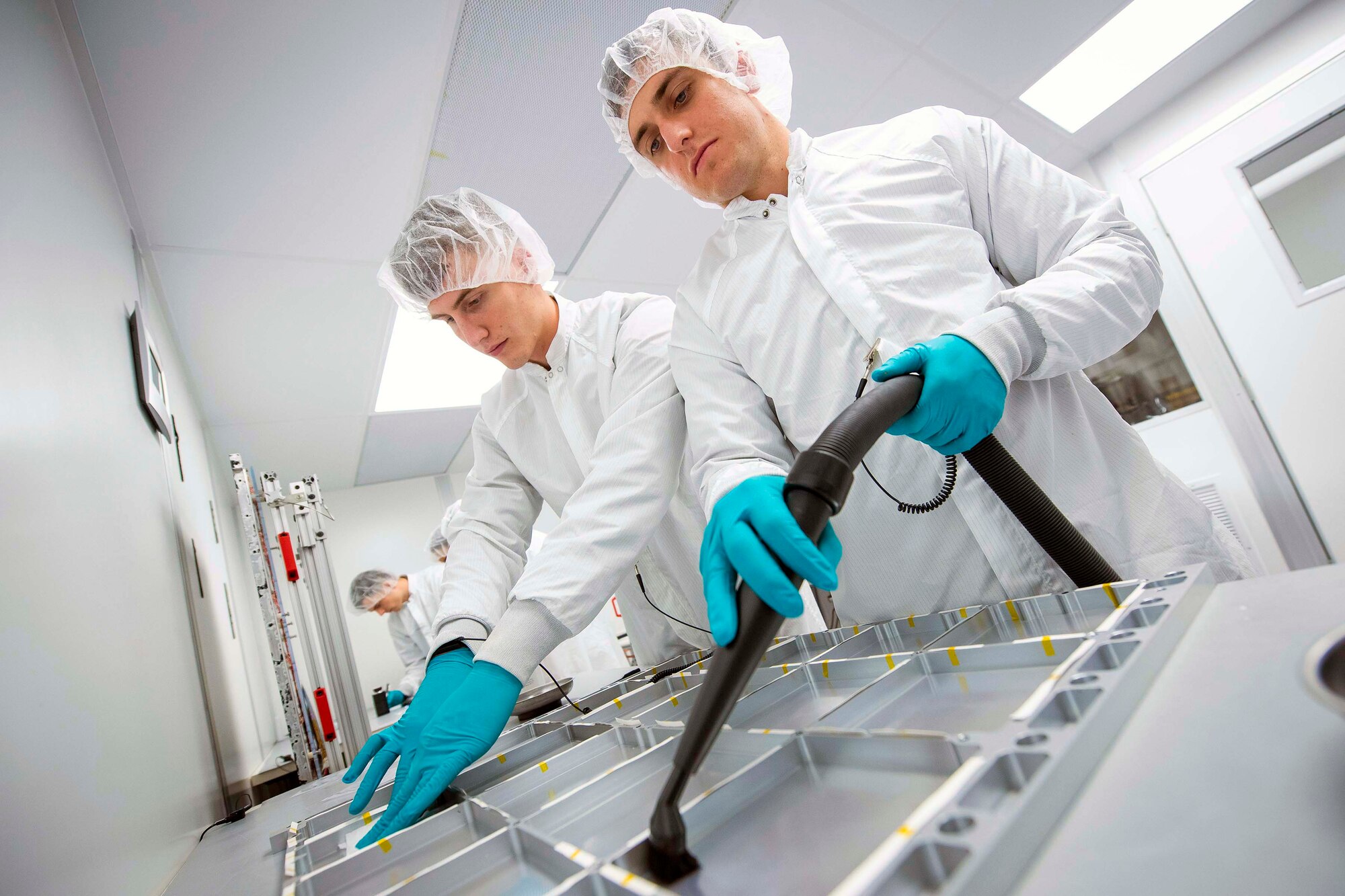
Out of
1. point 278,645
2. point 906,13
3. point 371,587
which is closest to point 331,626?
point 278,645

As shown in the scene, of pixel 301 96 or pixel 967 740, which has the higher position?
pixel 301 96

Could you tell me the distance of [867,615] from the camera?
1214 mm

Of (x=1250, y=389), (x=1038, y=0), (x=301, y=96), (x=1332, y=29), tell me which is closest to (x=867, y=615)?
(x=301, y=96)

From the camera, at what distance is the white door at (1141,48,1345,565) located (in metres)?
2.93

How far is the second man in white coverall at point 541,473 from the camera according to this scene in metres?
1.14

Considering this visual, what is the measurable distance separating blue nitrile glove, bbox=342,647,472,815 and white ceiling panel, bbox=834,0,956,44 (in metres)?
2.33

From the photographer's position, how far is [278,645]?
1999 mm

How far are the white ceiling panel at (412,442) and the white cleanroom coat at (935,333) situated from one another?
3542 mm

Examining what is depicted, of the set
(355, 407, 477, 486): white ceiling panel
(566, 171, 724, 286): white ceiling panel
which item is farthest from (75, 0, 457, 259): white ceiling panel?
(355, 407, 477, 486): white ceiling panel

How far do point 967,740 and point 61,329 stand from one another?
1.28 metres

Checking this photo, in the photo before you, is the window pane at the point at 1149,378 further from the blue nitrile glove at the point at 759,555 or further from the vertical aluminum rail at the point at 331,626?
the vertical aluminum rail at the point at 331,626

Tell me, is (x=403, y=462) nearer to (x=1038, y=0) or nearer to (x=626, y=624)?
(x=626, y=624)

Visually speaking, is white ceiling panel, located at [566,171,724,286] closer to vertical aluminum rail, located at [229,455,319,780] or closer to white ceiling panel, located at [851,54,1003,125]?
white ceiling panel, located at [851,54,1003,125]

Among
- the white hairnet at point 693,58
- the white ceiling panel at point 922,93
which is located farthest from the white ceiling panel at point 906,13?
the white hairnet at point 693,58
